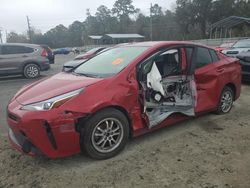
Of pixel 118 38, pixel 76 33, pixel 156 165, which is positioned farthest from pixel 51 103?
pixel 76 33

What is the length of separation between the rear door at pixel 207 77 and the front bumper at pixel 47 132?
2428mm

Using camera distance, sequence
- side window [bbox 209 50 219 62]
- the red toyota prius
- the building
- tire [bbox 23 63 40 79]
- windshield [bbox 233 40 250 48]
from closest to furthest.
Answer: the red toyota prius, side window [bbox 209 50 219 62], windshield [bbox 233 40 250 48], tire [bbox 23 63 40 79], the building

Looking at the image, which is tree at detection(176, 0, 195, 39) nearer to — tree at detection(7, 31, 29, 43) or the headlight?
tree at detection(7, 31, 29, 43)

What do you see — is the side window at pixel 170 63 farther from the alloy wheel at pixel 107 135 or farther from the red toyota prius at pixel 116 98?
the alloy wheel at pixel 107 135

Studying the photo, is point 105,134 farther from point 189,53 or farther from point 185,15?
point 185,15

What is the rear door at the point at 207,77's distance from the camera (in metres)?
4.93

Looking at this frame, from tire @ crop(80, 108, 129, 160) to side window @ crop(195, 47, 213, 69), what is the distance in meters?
1.94

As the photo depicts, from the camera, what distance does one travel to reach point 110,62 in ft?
14.7

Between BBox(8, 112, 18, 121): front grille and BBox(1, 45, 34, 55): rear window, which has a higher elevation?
BBox(1, 45, 34, 55): rear window

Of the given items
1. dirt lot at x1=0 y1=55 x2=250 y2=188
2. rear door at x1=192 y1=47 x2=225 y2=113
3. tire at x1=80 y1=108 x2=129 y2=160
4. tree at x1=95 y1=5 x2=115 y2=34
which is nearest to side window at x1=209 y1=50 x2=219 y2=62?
rear door at x1=192 y1=47 x2=225 y2=113

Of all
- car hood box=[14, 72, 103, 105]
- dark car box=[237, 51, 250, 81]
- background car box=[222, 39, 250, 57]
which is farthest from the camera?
background car box=[222, 39, 250, 57]

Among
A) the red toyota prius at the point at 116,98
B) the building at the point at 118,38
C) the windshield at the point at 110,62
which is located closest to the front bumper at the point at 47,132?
the red toyota prius at the point at 116,98

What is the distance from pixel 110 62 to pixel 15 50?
365 inches

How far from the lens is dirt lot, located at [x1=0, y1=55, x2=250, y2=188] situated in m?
3.23
